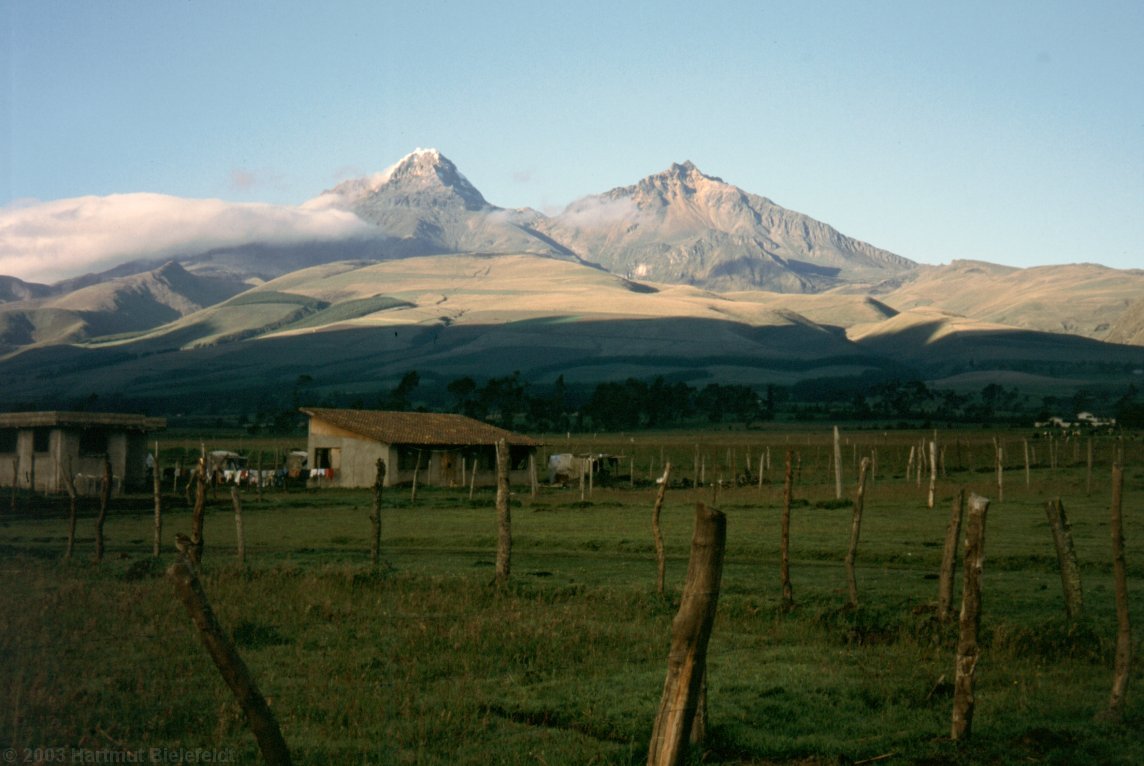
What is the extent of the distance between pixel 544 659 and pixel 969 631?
5528 millimetres

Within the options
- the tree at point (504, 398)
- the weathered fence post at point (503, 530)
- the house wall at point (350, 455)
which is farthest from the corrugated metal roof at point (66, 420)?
the tree at point (504, 398)

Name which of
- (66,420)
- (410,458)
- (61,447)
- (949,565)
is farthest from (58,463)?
(949,565)

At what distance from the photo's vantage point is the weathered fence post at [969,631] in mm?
11391

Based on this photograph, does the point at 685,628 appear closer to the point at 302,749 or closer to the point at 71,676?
the point at 302,749

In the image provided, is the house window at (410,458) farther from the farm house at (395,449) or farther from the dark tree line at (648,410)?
the dark tree line at (648,410)

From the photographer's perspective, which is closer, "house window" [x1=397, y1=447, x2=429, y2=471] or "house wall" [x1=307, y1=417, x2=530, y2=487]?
"house wall" [x1=307, y1=417, x2=530, y2=487]

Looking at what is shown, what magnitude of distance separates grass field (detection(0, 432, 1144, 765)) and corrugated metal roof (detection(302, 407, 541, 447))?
3127 cm

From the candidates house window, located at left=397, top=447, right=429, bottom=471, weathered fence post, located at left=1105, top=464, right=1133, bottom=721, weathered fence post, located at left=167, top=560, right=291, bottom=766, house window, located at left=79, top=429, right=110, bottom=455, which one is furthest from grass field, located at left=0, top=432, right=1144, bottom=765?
house window, located at left=397, top=447, right=429, bottom=471

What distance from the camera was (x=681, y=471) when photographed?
8306 centimetres

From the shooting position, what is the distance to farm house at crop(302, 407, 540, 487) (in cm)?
6197

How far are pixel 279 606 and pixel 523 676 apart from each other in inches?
227

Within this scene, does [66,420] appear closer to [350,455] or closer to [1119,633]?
[350,455]

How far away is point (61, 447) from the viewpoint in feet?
177

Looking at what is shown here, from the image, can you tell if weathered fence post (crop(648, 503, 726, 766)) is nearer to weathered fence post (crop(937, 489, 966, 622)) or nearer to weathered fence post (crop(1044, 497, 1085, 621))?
weathered fence post (crop(937, 489, 966, 622))
